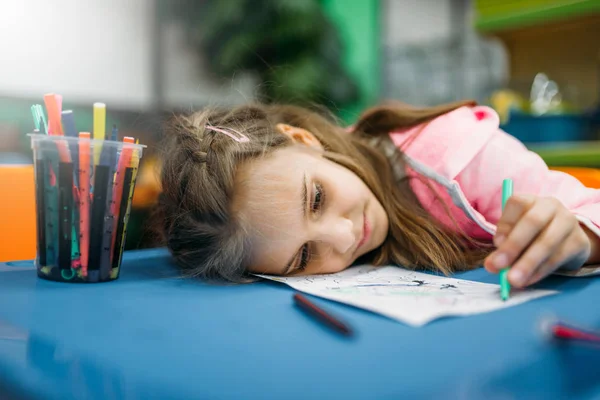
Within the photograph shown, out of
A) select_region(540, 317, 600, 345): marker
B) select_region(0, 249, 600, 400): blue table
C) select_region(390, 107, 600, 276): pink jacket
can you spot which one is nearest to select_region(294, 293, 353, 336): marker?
select_region(0, 249, 600, 400): blue table

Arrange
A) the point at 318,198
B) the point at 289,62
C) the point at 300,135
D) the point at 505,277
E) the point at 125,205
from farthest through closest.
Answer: the point at 289,62 < the point at 300,135 < the point at 318,198 < the point at 125,205 < the point at 505,277

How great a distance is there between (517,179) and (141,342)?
55 centimetres

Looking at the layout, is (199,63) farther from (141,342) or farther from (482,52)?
(141,342)

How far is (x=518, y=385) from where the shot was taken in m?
0.30

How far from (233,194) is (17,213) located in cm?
30

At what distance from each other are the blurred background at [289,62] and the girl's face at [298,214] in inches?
10.1

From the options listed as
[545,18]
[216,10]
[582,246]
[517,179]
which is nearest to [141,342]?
[582,246]

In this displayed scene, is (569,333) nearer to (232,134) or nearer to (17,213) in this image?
(232,134)

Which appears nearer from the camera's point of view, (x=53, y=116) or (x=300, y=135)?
(x=53, y=116)

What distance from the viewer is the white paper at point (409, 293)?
0.40 m

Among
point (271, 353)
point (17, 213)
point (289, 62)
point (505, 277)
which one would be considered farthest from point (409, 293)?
point (289, 62)

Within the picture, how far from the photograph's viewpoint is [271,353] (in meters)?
0.33

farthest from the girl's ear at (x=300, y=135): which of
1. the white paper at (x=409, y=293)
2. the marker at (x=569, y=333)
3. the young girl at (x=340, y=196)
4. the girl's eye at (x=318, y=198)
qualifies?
the marker at (x=569, y=333)

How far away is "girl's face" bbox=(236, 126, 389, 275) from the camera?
0.63 meters
